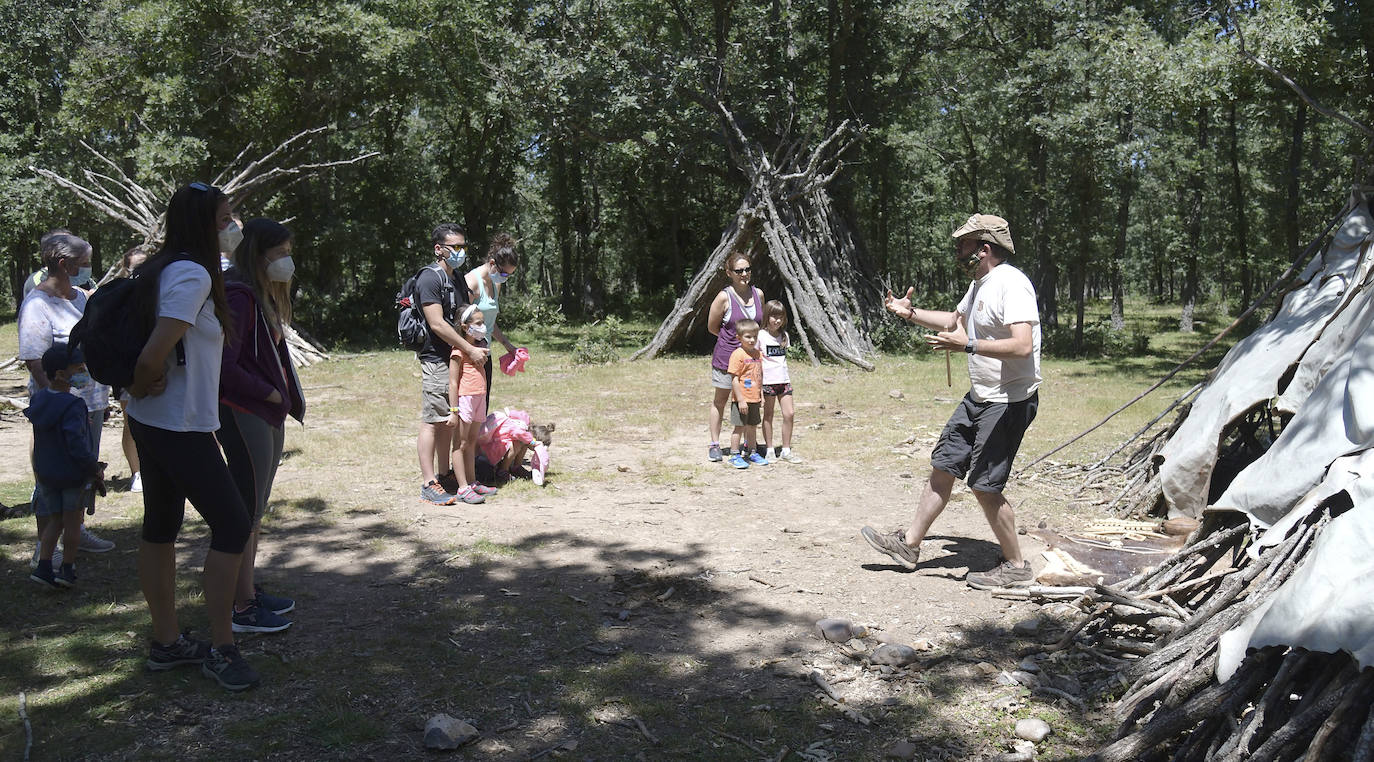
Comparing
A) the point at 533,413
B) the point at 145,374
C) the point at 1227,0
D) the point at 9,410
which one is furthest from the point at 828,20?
the point at 145,374

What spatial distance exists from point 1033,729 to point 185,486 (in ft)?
10.5

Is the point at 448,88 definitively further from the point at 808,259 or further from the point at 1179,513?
the point at 1179,513

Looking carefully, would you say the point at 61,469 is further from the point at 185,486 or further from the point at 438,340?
the point at 438,340

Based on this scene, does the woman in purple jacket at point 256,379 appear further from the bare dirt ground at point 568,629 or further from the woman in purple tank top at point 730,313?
the woman in purple tank top at point 730,313

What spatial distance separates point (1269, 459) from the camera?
423 centimetres

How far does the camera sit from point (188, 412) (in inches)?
136

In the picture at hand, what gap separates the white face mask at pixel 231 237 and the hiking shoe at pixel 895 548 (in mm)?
3437

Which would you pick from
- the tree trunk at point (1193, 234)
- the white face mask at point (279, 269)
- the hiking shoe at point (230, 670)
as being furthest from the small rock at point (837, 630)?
the tree trunk at point (1193, 234)

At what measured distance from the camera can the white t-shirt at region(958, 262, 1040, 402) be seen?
15.4 feet

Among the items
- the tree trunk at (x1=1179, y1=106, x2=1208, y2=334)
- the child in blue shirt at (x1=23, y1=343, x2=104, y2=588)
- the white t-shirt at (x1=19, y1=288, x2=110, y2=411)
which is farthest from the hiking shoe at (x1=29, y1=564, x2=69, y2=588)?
the tree trunk at (x1=1179, y1=106, x2=1208, y2=334)

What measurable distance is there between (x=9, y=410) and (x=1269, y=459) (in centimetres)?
1170

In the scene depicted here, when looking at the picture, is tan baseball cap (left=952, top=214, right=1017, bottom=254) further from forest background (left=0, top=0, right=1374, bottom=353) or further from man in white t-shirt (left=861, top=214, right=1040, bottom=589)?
forest background (left=0, top=0, right=1374, bottom=353)

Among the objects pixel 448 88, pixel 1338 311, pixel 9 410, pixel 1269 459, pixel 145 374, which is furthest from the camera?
pixel 448 88

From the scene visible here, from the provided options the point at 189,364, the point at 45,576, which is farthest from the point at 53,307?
the point at 189,364
